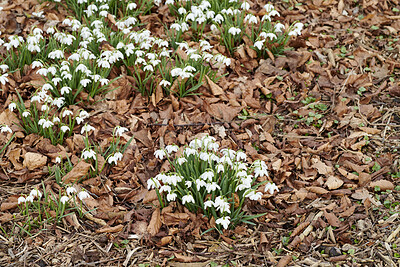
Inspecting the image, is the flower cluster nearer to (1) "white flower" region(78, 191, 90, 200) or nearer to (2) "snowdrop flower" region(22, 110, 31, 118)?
(1) "white flower" region(78, 191, 90, 200)

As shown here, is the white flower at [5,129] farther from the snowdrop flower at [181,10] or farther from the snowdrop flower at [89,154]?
the snowdrop flower at [181,10]

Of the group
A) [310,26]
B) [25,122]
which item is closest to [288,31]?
[310,26]

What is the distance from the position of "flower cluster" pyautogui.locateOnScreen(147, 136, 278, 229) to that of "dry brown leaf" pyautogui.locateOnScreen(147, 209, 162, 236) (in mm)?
86

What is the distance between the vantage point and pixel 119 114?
378 cm

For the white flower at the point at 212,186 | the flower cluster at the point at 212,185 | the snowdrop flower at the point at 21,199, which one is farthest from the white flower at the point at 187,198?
the snowdrop flower at the point at 21,199

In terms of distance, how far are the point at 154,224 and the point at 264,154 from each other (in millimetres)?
1114

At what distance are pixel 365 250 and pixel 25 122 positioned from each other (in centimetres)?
274

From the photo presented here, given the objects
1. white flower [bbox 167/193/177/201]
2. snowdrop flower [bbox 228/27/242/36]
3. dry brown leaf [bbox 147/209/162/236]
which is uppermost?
snowdrop flower [bbox 228/27/242/36]

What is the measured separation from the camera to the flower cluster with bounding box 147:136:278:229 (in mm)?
2795

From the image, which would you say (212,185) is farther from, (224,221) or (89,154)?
(89,154)

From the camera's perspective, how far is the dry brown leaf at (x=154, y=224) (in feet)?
9.58

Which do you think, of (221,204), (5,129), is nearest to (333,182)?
(221,204)

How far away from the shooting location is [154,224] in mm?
2941

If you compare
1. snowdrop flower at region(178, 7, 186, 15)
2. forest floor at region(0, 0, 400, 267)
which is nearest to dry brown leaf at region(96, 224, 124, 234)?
forest floor at region(0, 0, 400, 267)
